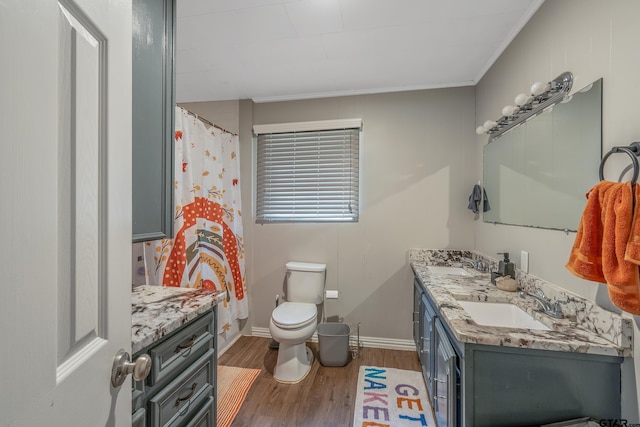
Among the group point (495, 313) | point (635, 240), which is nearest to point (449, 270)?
point (495, 313)

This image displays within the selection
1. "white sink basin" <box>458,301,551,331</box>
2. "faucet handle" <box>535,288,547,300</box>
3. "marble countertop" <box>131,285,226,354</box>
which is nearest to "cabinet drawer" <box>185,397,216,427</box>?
"marble countertop" <box>131,285,226,354</box>

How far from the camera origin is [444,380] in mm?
1305

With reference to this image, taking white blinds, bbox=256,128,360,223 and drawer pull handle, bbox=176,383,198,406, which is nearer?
drawer pull handle, bbox=176,383,198,406

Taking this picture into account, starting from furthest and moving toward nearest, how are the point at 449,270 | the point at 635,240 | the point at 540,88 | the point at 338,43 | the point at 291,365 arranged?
the point at 449,270 → the point at 291,365 → the point at 338,43 → the point at 540,88 → the point at 635,240

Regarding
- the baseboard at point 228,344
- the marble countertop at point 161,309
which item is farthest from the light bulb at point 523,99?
the baseboard at point 228,344

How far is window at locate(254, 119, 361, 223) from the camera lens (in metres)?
2.54

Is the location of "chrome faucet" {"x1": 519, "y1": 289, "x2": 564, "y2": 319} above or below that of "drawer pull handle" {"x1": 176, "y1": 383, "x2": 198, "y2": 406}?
above

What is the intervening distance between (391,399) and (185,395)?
4.46ft

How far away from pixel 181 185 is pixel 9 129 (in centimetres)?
160

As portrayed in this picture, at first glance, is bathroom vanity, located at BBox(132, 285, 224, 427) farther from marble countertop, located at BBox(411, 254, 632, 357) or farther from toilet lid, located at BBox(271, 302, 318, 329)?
marble countertop, located at BBox(411, 254, 632, 357)

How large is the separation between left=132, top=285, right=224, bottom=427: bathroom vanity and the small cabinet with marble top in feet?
3.52

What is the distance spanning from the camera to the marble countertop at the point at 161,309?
916mm

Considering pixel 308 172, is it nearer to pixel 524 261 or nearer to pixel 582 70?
pixel 524 261

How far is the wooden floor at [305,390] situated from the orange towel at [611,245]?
4.83 ft
